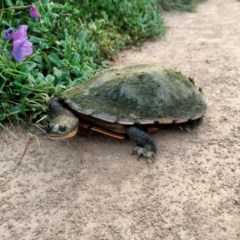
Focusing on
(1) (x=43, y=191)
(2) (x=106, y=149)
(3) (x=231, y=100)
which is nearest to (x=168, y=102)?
(2) (x=106, y=149)

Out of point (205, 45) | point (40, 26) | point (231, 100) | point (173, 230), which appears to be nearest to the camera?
point (173, 230)

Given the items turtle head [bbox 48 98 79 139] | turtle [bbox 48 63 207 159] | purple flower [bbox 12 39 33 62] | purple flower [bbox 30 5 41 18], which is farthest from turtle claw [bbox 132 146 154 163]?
purple flower [bbox 30 5 41 18]

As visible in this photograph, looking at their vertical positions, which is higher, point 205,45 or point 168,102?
point 168,102

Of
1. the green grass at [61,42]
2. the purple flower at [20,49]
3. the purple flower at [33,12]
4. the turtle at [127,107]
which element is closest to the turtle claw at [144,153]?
the turtle at [127,107]

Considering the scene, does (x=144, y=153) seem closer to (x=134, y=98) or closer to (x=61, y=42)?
(x=134, y=98)

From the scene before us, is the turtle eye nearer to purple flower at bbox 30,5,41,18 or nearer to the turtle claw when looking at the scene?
the turtle claw

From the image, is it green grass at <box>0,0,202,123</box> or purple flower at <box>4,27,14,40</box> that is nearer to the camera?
green grass at <box>0,0,202,123</box>

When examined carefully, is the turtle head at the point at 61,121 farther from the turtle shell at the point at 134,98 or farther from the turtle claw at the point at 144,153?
the turtle claw at the point at 144,153

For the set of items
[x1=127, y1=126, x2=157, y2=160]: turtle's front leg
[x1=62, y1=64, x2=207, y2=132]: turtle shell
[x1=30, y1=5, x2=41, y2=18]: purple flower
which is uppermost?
[x1=30, y1=5, x2=41, y2=18]: purple flower

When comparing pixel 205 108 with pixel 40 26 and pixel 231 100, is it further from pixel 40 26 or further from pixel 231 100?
pixel 40 26
